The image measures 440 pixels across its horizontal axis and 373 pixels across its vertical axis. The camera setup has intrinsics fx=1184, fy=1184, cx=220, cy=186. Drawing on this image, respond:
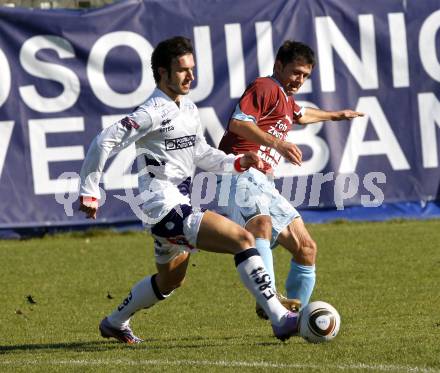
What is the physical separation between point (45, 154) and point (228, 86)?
7.99 feet

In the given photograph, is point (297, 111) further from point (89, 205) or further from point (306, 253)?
point (89, 205)

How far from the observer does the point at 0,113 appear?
14484 mm

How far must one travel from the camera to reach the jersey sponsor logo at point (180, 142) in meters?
7.32

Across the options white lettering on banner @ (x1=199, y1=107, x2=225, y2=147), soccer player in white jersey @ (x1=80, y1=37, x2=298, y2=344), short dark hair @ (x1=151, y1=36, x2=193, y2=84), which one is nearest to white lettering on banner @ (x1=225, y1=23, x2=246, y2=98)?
white lettering on banner @ (x1=199, y1=107, x2=225, y2=147)

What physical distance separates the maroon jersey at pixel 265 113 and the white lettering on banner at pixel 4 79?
6.37 metres

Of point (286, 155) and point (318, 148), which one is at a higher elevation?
point (286, 155)

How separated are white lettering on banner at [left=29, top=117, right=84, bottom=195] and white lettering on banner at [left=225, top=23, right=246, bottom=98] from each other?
206cm

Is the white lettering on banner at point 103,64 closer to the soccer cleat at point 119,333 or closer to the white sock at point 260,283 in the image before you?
the soccer cleat at point 119,333

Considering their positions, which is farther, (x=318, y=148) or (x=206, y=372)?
(x=318, y=148)

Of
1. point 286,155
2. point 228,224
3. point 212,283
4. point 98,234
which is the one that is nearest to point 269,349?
point 228,224

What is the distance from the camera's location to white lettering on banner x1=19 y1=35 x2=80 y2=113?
574 inches

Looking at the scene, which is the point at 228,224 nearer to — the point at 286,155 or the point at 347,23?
the point at 286,155

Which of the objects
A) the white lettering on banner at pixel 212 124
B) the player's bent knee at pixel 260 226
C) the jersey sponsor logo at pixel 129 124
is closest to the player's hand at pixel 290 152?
the player's bent knee at pixel 260 226

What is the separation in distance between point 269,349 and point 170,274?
3.30 feet
